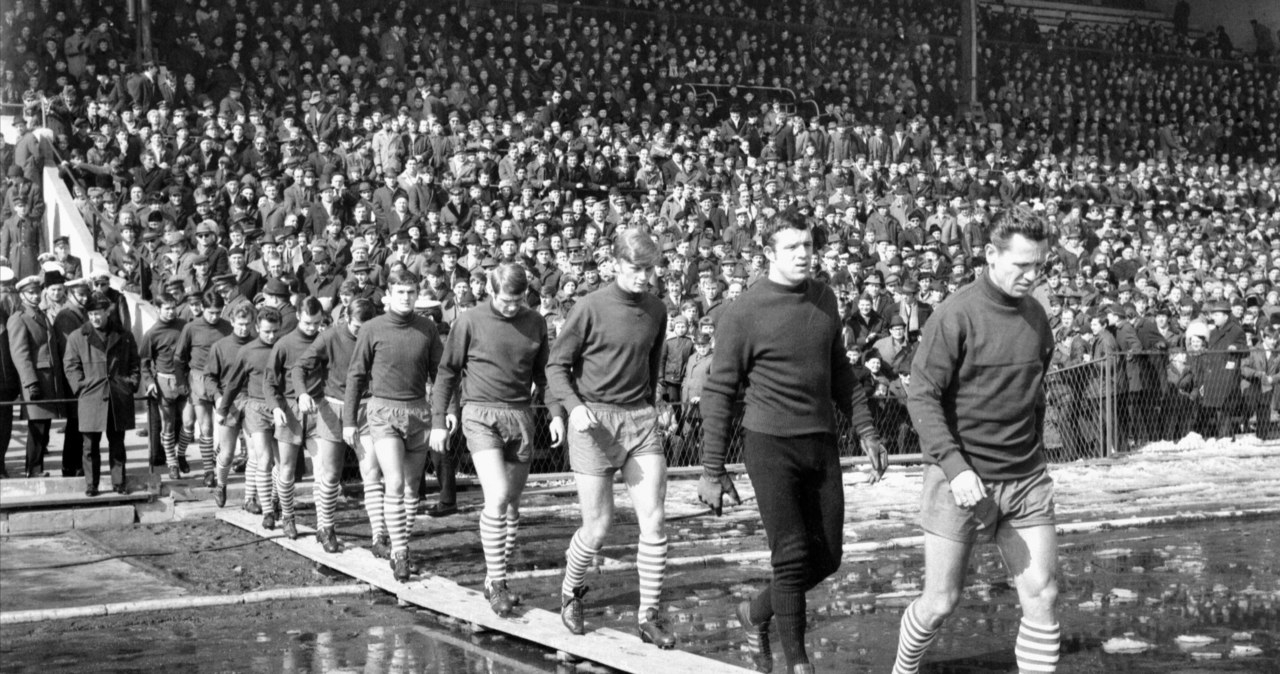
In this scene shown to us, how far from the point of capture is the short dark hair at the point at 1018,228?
6.10m

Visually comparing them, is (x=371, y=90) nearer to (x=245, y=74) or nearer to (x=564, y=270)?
(x=245, y=74)

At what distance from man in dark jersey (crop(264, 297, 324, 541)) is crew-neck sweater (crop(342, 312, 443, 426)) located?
1.56 m

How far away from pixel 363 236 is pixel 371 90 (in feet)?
25.8

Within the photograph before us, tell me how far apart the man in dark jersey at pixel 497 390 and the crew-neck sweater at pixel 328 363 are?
2251 mm

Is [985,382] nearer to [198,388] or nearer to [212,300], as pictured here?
[198,388]

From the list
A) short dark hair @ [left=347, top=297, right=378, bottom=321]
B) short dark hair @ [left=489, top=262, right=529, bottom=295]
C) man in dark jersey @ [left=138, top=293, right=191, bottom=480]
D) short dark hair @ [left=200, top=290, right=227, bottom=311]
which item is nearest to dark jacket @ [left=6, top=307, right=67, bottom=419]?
man in dark jersey @ [left=138, top=293, right=191, bottom=480]

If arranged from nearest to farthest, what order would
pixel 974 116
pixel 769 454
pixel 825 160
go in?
pixel 769 454 < pixel 825 160 < pixel 974 116

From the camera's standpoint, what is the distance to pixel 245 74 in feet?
85.4

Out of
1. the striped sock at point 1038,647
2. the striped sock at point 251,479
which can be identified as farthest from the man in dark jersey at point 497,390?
the striped sock at point 251,479

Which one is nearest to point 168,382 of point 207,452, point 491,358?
point 207,452

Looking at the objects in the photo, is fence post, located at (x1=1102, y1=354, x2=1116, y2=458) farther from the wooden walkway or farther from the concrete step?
the concrete step

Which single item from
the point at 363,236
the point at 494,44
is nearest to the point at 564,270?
the point at 363,236

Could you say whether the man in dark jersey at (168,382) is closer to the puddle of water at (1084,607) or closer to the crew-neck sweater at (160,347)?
the crew-neck sweater at (160,347)

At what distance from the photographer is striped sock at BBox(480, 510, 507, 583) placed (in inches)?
350
